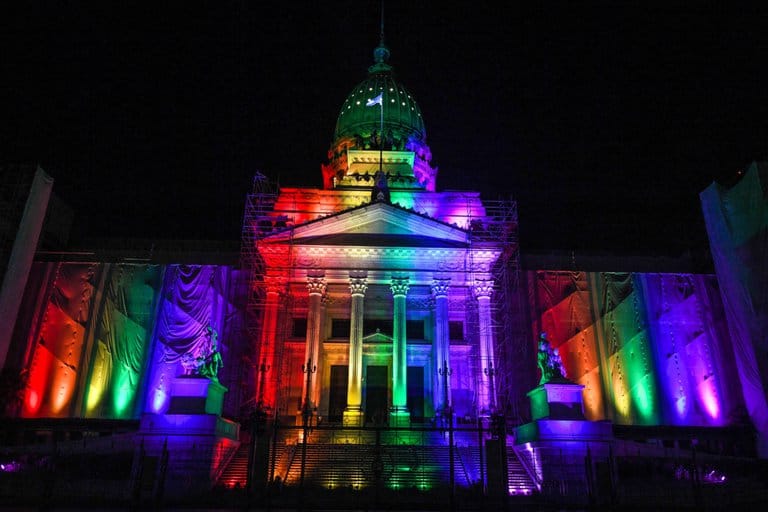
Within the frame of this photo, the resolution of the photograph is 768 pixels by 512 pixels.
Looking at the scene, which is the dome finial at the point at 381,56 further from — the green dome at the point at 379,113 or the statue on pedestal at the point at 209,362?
the statue on pedestal at the point at 209,362

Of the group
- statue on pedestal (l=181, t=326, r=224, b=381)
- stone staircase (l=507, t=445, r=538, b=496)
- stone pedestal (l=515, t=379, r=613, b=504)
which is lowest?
stone staircase (l=507, t=445, r=538, b=496)

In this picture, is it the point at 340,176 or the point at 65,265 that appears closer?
the point at 65,265

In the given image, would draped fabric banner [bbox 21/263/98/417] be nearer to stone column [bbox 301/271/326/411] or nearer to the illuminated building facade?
the illuminated building facade

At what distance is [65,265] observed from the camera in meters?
32.9

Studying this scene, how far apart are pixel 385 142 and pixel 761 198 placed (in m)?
23.0

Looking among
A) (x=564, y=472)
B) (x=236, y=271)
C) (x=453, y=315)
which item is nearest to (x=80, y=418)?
(x=236, y=271)

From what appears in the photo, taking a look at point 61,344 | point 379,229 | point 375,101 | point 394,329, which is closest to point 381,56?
point 375,101

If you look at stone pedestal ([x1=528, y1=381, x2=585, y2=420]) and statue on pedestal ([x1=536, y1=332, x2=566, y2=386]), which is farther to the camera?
statue on pedestal ([x1=536, y1=332, x2=566, y2=386])

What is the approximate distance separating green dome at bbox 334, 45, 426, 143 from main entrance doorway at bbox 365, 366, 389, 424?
18347mm

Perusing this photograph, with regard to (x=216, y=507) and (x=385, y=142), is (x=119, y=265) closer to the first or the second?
(x=385, y=142)

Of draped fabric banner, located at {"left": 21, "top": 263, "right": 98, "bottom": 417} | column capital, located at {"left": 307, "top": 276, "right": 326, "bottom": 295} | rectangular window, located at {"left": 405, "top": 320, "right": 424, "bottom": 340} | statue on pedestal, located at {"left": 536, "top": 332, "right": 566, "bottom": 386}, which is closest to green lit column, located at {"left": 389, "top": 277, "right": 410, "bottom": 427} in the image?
rectangular window, located at {"left": 405, "top": 320, "right": 424, "bottom": 340}

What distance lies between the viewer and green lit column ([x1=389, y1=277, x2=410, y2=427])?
26.7m

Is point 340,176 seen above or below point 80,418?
above

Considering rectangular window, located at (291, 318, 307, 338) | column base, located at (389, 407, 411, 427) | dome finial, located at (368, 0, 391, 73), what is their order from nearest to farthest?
column base, located at (389, 407, 411, 427) < rectangular window, located at (291, 318, 307, 338) < dome finial, located at (368, 0, 391, 73)
